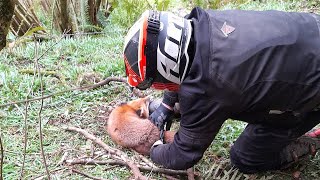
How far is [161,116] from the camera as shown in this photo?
11.3 feet

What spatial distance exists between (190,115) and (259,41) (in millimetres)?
627

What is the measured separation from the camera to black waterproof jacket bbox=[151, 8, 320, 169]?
92.0 inches

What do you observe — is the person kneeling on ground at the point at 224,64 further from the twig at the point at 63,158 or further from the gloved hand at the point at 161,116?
the twig at the point at 63,158

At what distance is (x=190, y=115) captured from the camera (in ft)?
8.09

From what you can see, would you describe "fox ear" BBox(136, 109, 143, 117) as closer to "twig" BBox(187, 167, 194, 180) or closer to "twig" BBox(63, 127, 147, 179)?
"twig" BBox(63, 127, 147, 179)

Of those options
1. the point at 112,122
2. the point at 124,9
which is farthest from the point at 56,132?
the point at 124,9

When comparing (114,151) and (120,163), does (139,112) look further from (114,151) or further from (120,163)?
(120,163)

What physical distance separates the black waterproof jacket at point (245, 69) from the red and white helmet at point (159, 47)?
8cm

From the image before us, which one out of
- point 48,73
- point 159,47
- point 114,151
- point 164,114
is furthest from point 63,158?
point 48,73

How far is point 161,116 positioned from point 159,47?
3.78 ft

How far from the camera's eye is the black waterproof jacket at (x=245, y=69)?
2336mm

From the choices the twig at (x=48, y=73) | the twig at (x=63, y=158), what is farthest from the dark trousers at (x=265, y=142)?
the twig at (x=48, y=73)

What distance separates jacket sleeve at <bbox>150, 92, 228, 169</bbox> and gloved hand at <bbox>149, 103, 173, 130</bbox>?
0.66 metres

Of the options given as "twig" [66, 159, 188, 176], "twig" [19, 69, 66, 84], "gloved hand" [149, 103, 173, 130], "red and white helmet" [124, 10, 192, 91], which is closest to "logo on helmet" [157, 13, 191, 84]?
"red and white helmet" [124, 10, 192, 91]
